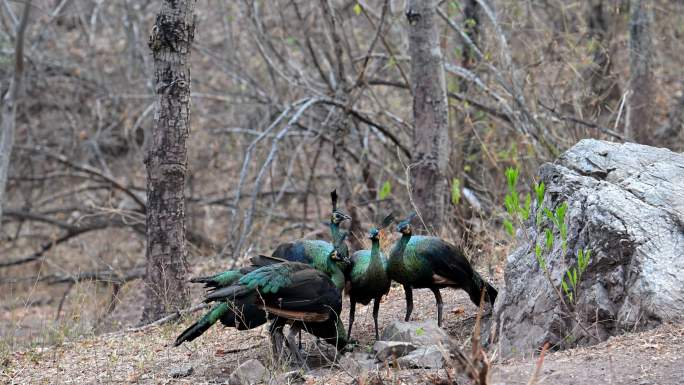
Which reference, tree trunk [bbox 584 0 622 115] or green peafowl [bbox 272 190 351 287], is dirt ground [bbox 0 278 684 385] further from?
tree trunk [bbox 584 0 622 115]

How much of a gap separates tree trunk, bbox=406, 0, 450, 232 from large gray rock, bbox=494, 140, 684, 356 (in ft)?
7.14

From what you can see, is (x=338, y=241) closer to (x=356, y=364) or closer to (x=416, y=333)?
(x=416, y=333)

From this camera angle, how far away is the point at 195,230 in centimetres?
1257

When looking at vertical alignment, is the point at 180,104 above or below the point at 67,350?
above

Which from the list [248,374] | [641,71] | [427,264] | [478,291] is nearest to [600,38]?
[641,71]

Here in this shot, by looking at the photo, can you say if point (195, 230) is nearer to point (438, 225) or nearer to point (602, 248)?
point (438, 225)

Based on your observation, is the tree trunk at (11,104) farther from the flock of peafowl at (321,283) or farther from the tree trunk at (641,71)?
the tree trunk at (641,71)

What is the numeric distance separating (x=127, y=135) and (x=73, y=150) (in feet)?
3.13

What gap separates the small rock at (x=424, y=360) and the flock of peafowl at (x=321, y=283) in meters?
0.52

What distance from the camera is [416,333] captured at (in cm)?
569

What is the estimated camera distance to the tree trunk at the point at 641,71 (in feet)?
35.0

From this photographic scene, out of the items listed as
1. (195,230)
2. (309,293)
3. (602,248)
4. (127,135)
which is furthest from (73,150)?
(602,248)

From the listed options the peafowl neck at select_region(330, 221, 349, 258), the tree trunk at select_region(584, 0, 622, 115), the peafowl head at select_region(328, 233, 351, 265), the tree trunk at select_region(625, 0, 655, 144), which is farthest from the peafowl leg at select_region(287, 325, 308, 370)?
the tree trunk at select_region(584, 0, 622, 115)

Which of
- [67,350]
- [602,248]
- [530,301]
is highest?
[602,248]
